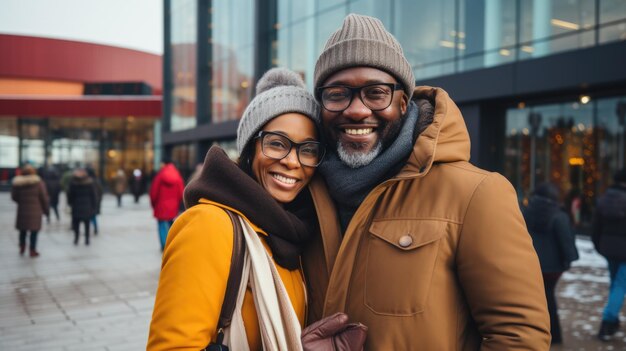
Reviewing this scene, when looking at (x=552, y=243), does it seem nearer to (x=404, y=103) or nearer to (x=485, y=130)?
(x=404, y=103)

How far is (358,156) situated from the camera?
176 centimetres

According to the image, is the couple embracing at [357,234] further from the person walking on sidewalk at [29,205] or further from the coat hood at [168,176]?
the person walking on sidewalk at [29,205]

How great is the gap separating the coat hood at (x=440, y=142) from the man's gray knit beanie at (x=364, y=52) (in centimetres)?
20

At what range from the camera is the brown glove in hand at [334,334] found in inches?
59.2

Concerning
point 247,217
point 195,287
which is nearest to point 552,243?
point 247,217

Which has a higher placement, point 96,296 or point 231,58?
point 231,58

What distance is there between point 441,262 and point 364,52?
823 millimetres

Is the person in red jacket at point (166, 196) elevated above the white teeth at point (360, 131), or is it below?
below

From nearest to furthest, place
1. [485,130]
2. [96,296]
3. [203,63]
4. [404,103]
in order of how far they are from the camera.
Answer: [404,103], [96,296], [485,130], [203,63]

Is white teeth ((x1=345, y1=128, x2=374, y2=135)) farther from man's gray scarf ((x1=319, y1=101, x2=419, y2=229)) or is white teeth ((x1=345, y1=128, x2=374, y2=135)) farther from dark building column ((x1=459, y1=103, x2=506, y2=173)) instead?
dark building column ((x1=459, y1=103, x2=506, y2=173))

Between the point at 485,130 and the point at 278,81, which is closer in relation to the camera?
the point at 278,81

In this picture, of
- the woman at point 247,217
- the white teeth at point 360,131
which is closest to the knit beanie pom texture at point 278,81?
the woman at point 247,217

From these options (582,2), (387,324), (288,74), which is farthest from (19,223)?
(582,2)

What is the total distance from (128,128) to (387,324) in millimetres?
36088
